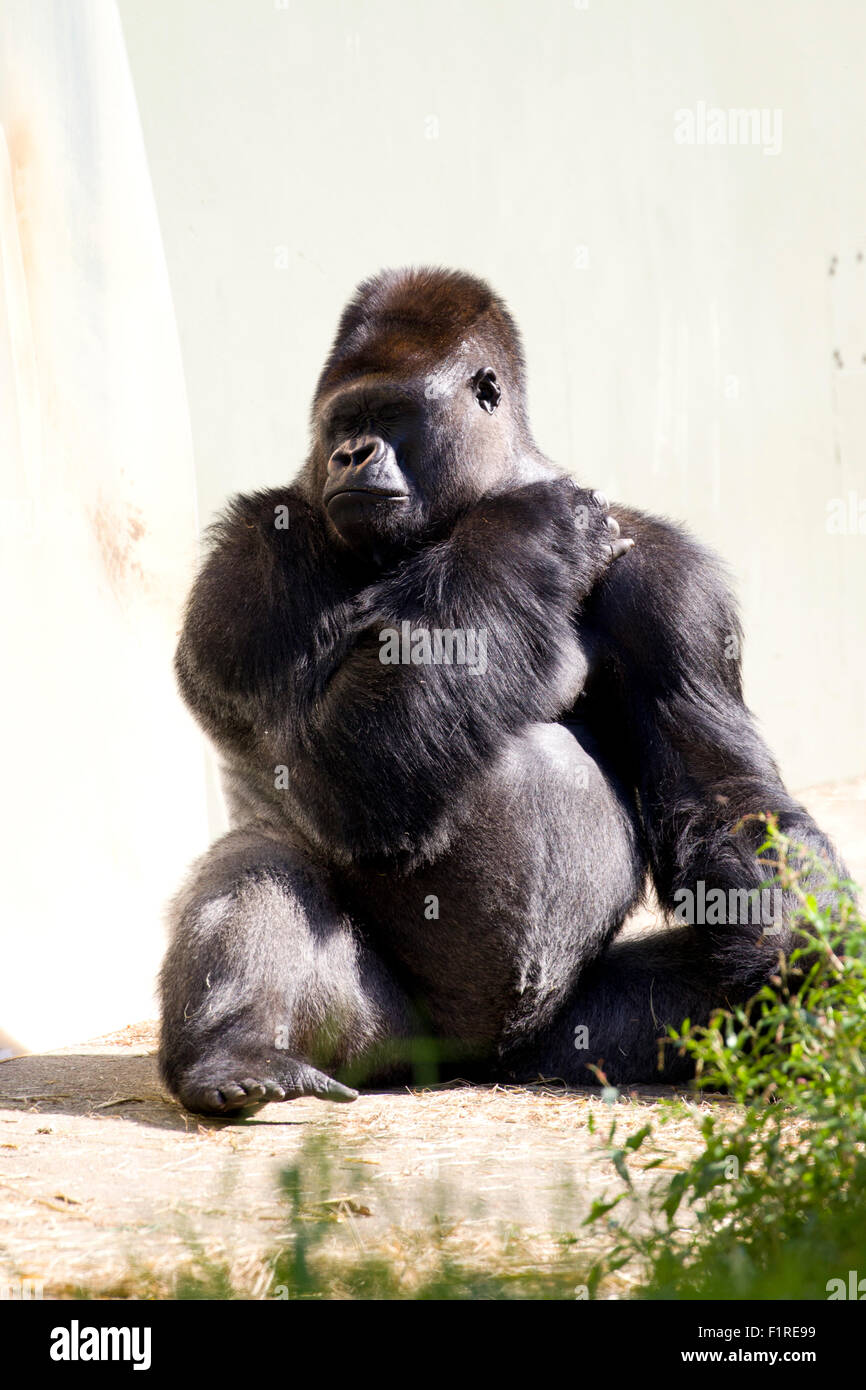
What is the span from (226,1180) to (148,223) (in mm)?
3923

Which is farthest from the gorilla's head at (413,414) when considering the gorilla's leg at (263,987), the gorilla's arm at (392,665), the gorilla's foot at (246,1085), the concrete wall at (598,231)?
the concrete wall at (598,231)

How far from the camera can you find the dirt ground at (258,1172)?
2180 millimetres

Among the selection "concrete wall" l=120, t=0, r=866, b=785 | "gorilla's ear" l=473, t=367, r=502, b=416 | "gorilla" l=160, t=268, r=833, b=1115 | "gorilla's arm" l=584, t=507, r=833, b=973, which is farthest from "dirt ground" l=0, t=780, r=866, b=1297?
"concrete wall" l=120, t=0, r=866, b=785

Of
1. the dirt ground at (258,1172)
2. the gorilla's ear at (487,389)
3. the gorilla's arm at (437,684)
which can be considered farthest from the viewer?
the gorilla's ear at (487,389)

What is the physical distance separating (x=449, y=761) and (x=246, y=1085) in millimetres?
860

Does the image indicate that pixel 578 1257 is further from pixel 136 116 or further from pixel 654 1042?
pixel 136 116

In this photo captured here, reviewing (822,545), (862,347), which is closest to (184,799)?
(822,545)

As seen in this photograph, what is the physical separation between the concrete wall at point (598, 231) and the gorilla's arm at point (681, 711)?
2.36 metres

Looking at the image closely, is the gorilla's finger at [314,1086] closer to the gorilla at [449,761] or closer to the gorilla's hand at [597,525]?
the gorilla at [449,761]

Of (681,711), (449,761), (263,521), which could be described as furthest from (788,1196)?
(263,521)

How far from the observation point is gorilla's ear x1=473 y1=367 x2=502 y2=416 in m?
3.82

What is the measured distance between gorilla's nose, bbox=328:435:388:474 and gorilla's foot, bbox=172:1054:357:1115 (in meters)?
1.41

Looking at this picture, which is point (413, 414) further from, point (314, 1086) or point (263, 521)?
point (314, 1086)

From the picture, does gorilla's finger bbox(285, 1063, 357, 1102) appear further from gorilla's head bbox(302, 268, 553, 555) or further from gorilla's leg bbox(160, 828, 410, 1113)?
gorilla's head bbox(302, 268, 553, 555)
